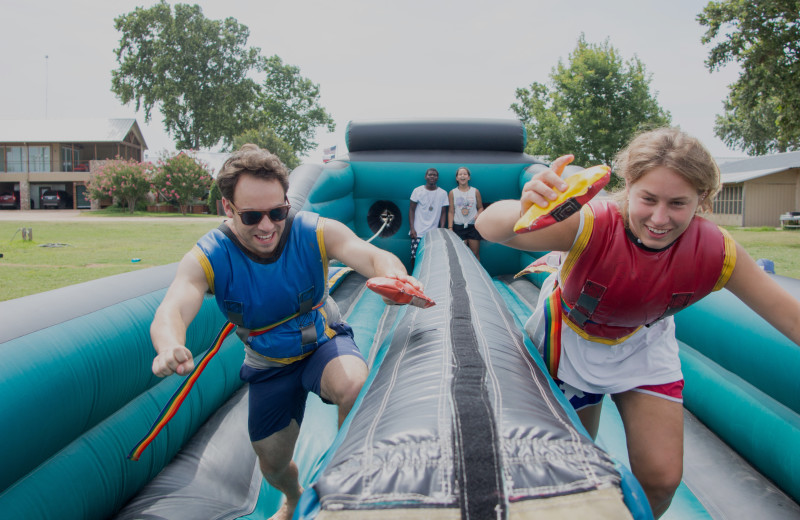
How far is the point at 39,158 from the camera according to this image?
27.2 m

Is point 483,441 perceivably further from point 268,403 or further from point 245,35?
point 245,35

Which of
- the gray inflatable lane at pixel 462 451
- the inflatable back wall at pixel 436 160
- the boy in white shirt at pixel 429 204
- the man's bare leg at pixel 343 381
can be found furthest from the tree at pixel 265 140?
the gray inflatable lane at pixel 462 451

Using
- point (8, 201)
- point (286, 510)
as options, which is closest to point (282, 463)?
point (286, 510)

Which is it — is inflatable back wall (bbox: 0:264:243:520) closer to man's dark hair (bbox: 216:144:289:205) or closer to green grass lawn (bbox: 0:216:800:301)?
man's dark hair (bbox: 216:144:289:205)

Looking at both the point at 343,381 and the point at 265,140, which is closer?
the point at 343,381

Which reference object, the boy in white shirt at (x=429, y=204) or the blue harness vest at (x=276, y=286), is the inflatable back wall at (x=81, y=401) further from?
the boy in white shirt at (x=429, y=204)

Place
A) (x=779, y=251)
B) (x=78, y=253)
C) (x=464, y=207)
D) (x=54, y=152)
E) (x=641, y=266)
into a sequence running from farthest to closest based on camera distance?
(x=54, y=152), (x=779, y=251), (x=78, y=253), (x=464, y=207), (x=641, y=266)

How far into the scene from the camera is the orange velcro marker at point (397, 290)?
53.9 inches

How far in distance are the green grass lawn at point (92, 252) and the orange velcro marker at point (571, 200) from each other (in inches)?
225

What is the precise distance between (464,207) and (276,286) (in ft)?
13.3

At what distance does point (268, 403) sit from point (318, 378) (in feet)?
0.76

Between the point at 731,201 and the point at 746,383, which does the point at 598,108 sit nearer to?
the point at 731,201

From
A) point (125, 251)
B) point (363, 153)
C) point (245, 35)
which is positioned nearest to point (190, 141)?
point (245, 35)

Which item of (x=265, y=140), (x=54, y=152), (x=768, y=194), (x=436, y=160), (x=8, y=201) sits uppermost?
(x=265, y=140)
